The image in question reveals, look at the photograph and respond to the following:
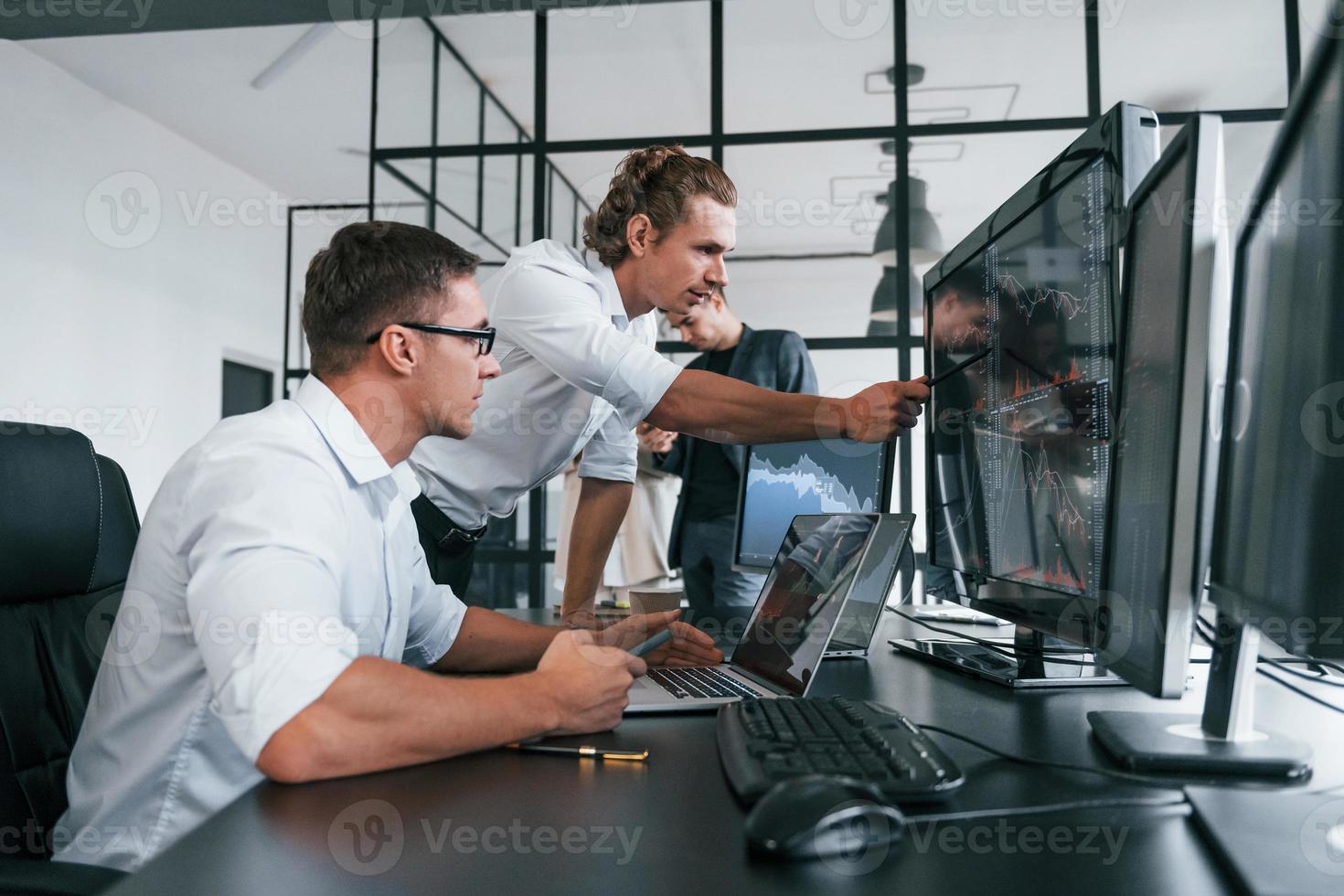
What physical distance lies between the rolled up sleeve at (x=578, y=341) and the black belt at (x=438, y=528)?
1.24ft

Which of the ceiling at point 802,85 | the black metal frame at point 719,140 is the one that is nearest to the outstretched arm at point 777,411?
the black metal frame at point 719,140

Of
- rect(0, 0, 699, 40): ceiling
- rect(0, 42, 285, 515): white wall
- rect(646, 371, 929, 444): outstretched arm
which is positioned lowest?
rect(646, 371, 929, 444): outstretched arm

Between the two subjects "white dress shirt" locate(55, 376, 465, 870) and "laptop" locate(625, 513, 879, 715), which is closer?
"white dress shirt" locate(55, 376, 465, 870)

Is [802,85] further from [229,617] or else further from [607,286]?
[229,617]

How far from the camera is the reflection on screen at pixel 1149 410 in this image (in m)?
0.70

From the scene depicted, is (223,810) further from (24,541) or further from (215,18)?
(215,18)

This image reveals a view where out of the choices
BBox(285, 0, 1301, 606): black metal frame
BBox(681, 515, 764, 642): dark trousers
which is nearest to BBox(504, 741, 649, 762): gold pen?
BBox(681, 515, 764, 642): dark trousers

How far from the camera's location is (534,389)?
1874mm

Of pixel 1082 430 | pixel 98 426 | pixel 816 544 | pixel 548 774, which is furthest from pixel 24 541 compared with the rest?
pixel 98 426

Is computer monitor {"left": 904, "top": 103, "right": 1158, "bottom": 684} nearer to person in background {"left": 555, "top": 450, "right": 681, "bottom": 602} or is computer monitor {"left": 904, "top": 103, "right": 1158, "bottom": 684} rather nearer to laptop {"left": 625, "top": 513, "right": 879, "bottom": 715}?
laptop {"left": 625, "top": 513, "right": 879, "bottom": 715}

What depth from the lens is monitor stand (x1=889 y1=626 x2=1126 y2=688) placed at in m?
1.15

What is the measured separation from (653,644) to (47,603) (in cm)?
76

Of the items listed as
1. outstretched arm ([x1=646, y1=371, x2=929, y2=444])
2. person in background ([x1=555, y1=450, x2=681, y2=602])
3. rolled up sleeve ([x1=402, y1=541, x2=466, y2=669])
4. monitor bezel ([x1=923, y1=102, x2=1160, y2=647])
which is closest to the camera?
monitor bezel ([x1=923, y1=102, x2=1160, y2=647])

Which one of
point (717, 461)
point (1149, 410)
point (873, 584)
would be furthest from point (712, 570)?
point (1149, 410)
